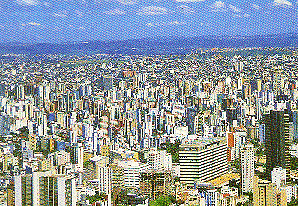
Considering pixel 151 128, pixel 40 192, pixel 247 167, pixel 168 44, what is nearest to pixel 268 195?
pixel 247 167

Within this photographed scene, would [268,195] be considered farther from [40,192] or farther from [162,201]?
[40,192]

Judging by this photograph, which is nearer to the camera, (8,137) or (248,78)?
(8,137)

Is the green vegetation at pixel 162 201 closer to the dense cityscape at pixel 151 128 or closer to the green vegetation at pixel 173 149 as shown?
the dense cityscape at pixel 151 128

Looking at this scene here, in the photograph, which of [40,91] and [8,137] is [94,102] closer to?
[40,91]

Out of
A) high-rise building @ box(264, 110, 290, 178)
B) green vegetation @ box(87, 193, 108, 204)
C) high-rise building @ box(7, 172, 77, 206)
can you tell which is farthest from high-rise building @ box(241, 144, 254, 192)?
high-rise building @ box(7, 172, 77, 206)

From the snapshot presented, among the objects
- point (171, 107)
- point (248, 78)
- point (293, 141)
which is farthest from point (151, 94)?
point (293, 141)

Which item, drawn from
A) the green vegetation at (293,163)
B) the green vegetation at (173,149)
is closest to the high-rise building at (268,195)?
the green vegetation at (293,163)
